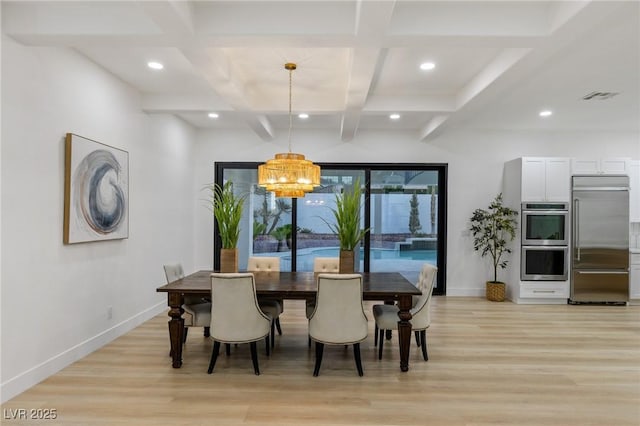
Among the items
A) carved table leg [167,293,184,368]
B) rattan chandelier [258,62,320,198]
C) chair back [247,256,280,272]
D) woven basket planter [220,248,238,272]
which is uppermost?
rattan chandelier [258,62,320,198]

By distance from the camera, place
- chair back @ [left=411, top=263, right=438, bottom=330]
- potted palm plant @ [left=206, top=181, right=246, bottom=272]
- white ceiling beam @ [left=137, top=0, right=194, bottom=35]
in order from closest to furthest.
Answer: white ceiling beam @ [left=137, top=0, right=194, bottom=35] < chair back @ [left=411, top=263, right=438, bottom=330] < potted palm plant @ [left=206, top=181, right=246, bottom=272]

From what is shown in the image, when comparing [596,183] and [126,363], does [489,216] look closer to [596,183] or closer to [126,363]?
[596,183]

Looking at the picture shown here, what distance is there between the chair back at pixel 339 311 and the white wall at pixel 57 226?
7.26ft

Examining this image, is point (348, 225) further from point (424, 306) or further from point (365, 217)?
point (365, 217)

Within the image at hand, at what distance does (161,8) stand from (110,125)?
217 cm

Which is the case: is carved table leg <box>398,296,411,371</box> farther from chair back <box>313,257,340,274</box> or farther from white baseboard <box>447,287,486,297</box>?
white baseboard <box>447,287,486,297</box>

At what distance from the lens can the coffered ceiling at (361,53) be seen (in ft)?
8.80

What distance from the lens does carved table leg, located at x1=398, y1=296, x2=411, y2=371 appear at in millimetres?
3393

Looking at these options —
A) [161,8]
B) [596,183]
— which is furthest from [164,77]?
[596,183]

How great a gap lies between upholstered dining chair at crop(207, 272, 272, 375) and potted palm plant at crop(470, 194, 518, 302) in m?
4.46

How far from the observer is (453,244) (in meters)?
6.71

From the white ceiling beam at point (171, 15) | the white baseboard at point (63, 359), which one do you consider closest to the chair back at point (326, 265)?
the white baseboard at point (63, 359)

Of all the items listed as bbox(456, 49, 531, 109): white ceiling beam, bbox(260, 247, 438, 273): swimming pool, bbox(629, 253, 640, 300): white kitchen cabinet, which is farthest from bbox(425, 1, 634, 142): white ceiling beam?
bbox(629, 253, 640, 300): white kitchen cabinet

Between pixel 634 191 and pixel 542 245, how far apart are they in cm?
181
